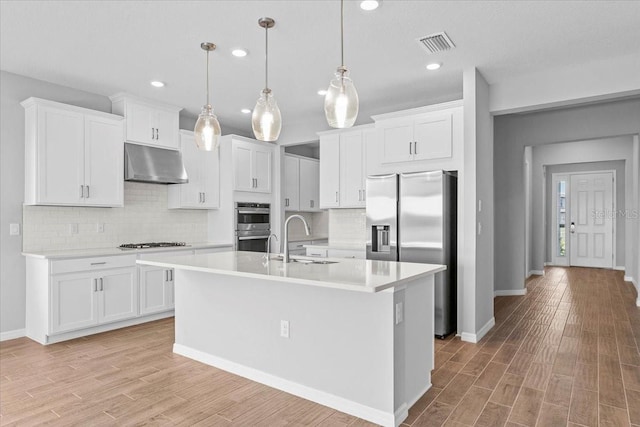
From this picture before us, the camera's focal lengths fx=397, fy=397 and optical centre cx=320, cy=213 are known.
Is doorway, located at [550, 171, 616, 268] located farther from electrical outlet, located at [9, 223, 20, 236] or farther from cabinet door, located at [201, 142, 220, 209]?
electrical outlet, located at [9, 223, 20, 236]

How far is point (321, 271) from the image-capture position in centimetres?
259

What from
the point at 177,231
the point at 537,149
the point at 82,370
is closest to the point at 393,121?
the point at 177,231

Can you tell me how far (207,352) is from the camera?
340cm

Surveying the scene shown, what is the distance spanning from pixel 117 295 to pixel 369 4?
3847mm

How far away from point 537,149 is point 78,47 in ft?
28.6

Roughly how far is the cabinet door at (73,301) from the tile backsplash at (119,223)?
638 millimetres

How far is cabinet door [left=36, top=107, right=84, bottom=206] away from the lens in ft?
13.3

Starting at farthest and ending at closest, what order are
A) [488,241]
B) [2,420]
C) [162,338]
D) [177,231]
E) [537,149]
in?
[537,149], [177,231], [488,241], [162,338], [2,420]

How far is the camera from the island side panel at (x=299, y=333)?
2.45 meters

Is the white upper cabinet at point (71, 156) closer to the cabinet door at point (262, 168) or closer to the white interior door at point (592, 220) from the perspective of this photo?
the cabinet door at point (262, 168)

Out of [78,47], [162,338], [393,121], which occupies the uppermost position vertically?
[78,47]

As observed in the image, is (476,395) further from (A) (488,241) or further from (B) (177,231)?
(B) (177,231)

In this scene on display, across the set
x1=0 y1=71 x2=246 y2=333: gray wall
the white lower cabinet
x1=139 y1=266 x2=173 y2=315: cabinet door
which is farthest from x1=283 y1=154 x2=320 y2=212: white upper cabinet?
x1=0 y1=71 x2=246 y2=333: gray wall

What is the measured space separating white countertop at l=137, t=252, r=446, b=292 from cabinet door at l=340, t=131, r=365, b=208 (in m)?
2.27
